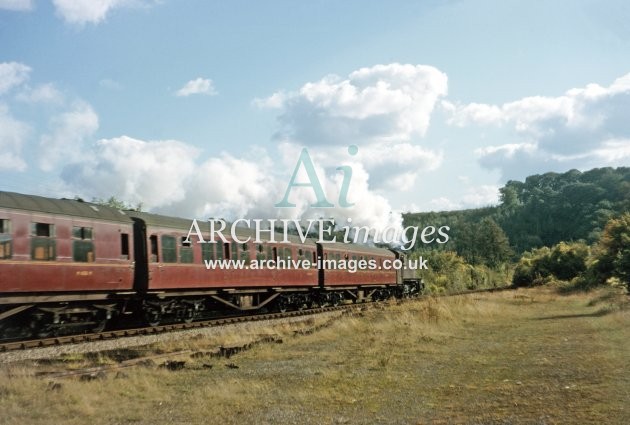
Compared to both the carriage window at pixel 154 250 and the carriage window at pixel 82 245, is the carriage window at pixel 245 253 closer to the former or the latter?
the carriage window at pixel 154 250

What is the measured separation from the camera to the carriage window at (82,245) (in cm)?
1658

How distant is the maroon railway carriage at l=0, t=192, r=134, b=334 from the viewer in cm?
1472

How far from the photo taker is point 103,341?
53.2ft

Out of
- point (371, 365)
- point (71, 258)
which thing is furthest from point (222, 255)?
point (371, 365)

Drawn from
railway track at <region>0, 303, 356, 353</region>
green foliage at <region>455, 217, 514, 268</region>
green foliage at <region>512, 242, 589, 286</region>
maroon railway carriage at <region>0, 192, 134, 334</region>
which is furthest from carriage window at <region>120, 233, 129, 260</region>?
green foliage at <region>455, 217, 514, 268</region>

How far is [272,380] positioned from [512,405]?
4.17 m

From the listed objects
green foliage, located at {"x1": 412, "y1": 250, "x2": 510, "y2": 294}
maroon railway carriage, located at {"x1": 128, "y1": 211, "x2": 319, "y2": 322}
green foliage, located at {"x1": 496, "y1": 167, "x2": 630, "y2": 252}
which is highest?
green foliage, located at {"x1": 496, "y1": 167, "x2": 630, "y2": 252}

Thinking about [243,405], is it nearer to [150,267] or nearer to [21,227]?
[21,227]

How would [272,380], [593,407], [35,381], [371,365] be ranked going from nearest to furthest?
[593,407]
[35,381]
[272,380]
[371,365]

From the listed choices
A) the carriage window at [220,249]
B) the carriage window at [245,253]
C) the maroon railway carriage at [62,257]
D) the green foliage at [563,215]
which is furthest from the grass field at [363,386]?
the green foliage at [563,215]

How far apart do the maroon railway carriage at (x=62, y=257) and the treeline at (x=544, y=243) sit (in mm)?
24446

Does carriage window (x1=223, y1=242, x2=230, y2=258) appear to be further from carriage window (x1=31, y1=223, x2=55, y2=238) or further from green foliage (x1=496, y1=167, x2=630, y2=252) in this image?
green foliage (x1=496, y1=167, x2=630, y2=252)

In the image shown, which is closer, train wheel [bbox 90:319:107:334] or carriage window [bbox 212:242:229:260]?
train wheel [bbox 90:319:107:334]

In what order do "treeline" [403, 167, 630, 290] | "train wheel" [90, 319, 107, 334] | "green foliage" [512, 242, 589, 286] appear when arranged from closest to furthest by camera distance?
"train wheel" [90, 319, 107, 334] → "treeline" [403, 167, 630, 290] → "green foliage" [512, 242, 589, 286]
